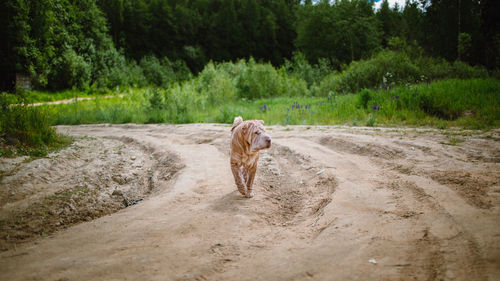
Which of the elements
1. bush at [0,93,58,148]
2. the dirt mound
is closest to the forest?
bush at [0,93,58,148]

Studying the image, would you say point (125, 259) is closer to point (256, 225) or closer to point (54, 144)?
point (256, 225)

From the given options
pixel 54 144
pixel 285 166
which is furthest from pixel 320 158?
pixel 54 144

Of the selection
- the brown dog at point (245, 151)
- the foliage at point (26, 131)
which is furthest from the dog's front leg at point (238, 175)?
the foliage at point (26, 131)

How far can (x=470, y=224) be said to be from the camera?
251cm

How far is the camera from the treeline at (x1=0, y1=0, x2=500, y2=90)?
44.8ft

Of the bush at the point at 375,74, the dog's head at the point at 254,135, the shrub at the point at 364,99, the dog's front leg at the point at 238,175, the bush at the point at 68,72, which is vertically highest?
the bush at the point at 68,72

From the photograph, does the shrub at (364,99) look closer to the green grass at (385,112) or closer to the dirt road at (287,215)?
the green grass at (385,112)

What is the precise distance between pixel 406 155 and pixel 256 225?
312cm

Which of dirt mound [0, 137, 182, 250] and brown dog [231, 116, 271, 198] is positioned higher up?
brown dog [231, 116, 271, 198]

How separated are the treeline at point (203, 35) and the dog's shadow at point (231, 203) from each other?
1017cm

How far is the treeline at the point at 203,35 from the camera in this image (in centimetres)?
1364

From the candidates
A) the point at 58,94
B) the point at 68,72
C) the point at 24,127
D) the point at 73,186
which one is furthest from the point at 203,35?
the point at 73,186

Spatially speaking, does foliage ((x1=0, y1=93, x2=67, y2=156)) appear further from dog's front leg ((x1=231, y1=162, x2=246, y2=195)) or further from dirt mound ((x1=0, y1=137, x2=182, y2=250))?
dog's front leg ((x1=231, y1=162, x2=246, y2=195))

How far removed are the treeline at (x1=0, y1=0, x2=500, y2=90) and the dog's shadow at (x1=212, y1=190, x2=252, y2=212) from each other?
33.4 ft
